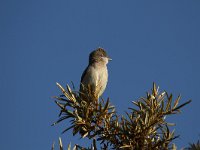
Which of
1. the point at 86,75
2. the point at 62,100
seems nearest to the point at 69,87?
the point at 62,100

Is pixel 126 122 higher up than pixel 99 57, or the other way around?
pixel 99 57

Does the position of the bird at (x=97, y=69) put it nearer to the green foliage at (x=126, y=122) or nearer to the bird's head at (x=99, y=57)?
the bird's head at (x=99, y=57)

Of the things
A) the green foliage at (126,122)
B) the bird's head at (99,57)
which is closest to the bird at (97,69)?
the bird's head at (99,57)

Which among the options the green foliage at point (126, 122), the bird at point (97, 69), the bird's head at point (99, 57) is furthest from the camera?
the bird's head at point (99, 57)

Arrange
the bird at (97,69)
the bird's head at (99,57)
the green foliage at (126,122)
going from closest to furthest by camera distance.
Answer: the green foliage at (126,122), the bird at (97,69), the bird's head at (99,57)

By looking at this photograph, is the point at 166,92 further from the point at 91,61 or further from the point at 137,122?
the point at 91,61

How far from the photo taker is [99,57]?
843 cm

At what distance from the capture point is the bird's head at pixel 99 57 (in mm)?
8359

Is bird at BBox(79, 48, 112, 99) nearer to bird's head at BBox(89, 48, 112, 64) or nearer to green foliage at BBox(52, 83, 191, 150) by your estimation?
bird's head at BBox(89, 48, 112, 64)

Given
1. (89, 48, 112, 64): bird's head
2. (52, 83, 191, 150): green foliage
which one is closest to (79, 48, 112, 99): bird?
(89, 48, 112, 64): bird's head

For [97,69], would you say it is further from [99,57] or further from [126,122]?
[126,122]

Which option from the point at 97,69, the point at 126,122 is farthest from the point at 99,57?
the point at 126,122

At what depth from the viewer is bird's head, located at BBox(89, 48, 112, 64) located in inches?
329

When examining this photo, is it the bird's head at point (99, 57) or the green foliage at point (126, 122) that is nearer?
the green foliage at point (126, 122)
